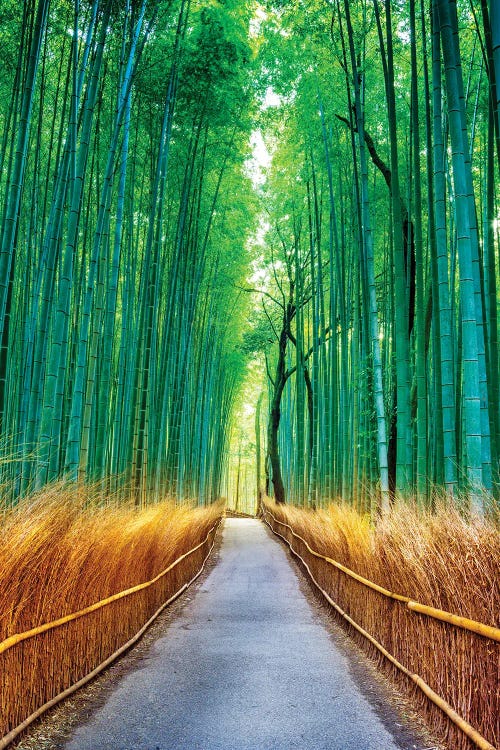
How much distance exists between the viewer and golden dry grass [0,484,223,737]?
2.00 metres

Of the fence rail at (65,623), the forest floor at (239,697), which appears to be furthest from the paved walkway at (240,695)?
the fence rail at (65,623)

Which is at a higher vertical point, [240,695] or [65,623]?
[65,623]

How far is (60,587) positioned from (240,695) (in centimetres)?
87

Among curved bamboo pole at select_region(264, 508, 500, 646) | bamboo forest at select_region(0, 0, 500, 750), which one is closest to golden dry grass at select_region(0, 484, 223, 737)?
bamboo forest at select_region(0, 0, 500, 750)

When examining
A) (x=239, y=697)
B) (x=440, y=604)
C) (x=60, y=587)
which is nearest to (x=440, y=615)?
(x=440, y=604)

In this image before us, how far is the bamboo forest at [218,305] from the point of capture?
234 centimetres

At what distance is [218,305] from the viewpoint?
35.2 feet

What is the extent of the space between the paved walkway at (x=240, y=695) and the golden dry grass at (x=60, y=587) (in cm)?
21

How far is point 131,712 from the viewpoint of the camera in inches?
94.2

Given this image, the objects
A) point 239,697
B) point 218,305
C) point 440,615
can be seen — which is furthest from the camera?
point 218,305

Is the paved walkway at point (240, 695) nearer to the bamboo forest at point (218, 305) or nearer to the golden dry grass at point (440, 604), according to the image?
the bamboo forest at point (218, 305)

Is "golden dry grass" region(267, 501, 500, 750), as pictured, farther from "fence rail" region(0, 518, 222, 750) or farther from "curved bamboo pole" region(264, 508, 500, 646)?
"fence rail" region(0, 518, 222, 750)

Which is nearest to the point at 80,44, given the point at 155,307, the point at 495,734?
the point at 155,307

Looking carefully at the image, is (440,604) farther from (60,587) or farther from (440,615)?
(60,587)
